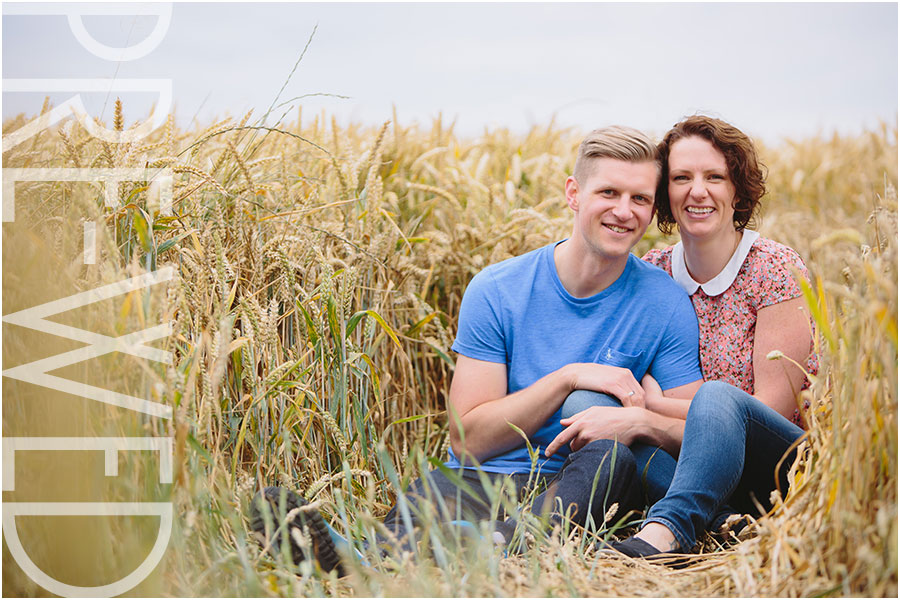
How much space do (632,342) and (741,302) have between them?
0.31 metres

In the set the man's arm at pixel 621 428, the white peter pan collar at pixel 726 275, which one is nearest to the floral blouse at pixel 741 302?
the white peter pan collar at pixel 726 275

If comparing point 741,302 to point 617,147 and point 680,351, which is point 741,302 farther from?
point 617,147

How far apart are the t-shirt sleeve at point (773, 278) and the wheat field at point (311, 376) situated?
8 centimetres

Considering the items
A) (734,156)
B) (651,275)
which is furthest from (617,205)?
(734,156)

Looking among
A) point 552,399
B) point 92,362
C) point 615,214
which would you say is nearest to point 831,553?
point 552,399

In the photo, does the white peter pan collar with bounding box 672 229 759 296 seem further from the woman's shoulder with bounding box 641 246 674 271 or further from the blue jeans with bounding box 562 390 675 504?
the blue jeans with bounding box 562 390 675 504

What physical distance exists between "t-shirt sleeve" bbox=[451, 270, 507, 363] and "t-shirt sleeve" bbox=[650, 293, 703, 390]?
452 mm

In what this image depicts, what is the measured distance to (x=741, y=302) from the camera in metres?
2.11

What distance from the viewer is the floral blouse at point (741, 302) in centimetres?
206

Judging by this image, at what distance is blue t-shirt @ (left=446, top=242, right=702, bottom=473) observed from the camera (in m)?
2.16

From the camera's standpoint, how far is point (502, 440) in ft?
6.88

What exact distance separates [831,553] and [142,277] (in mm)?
1389

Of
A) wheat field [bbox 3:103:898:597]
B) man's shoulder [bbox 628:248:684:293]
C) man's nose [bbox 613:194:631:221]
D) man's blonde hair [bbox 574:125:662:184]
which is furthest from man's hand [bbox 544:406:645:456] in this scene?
man's blonde hair [bbox 574:125:662:184]

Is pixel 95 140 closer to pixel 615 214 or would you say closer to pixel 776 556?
pixel 615 214
